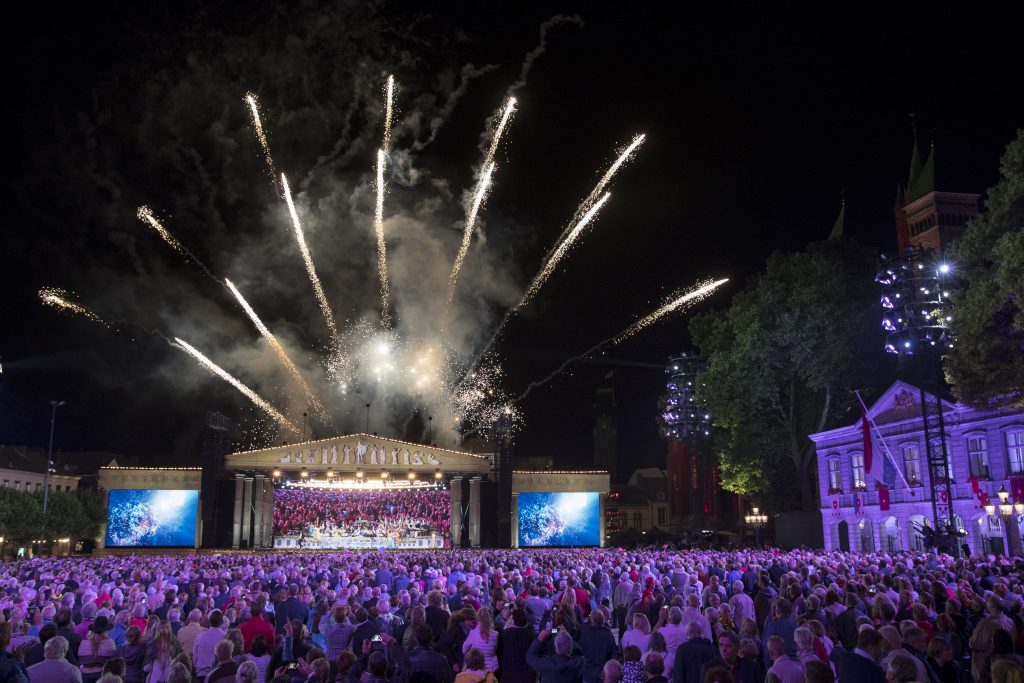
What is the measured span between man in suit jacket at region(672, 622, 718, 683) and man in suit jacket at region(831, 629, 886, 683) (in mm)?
1186

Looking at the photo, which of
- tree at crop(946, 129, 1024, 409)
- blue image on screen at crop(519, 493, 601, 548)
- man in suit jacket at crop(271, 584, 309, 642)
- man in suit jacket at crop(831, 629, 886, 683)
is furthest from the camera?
blue image on screen at crop(519, 493, 601, 548)

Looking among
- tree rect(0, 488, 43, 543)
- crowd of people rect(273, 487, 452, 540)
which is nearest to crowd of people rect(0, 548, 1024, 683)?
tree rect(0, 488, 43, 543)

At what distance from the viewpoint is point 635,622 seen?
9.27 meters

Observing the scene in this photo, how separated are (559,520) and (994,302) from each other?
33.7 m

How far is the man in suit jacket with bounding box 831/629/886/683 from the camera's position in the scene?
23.1ft

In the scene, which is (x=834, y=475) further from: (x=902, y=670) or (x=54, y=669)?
(x=54, y=669)

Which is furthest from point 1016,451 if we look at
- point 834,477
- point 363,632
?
point 363,632

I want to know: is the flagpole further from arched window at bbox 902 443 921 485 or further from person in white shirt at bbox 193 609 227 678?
person in white shirt at bbox 193 609 227 678

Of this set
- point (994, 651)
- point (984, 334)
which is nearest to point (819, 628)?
point (994, 651)

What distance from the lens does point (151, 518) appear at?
172 ft

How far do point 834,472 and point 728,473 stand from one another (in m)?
5.73

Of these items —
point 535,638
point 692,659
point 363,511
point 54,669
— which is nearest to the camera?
point 54,669

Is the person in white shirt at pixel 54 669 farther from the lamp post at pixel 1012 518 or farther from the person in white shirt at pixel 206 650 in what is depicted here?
the lamp post at pixel 1012 518

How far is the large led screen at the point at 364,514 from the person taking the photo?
183 feet
